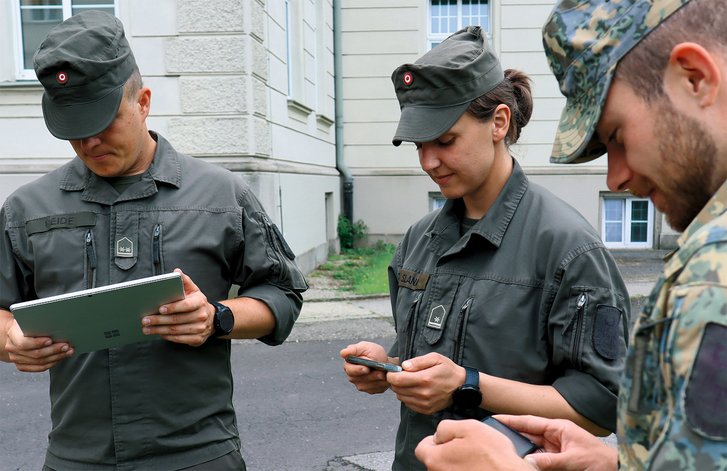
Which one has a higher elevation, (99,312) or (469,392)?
(99,312)

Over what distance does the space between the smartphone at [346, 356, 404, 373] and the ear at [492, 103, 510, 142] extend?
0.71 meters

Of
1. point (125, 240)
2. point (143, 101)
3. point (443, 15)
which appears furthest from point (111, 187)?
point (443, 15)

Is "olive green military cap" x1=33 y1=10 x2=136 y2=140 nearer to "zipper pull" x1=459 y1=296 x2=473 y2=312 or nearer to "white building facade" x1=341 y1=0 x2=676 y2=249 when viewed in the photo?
"zipper pull" x1=459 y1=296 x2=473 y2=312

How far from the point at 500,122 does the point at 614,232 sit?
37.0 feet

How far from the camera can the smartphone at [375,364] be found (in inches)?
71.6

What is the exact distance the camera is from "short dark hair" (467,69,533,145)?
1.94m

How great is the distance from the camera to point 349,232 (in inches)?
480

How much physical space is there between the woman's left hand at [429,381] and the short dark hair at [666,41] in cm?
95

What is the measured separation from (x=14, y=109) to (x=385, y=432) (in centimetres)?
535

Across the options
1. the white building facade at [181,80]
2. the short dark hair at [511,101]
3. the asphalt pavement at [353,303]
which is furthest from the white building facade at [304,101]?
the short dark hair at [511,101]

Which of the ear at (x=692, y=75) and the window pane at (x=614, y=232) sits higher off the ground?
Result: the ear at (x=692, y=75)

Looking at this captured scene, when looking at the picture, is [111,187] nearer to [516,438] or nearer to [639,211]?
[516,438]

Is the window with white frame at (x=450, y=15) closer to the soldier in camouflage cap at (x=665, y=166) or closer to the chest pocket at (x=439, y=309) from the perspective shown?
the chest pocket at (x=439, y=309)

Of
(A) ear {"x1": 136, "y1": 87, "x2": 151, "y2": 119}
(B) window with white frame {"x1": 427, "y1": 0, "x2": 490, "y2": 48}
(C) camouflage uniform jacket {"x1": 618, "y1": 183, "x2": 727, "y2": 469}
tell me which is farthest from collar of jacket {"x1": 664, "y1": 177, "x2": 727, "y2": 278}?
(B) window with white frame {"x1": 427, "y1": 0, "x2": 490, "y2": 48}
